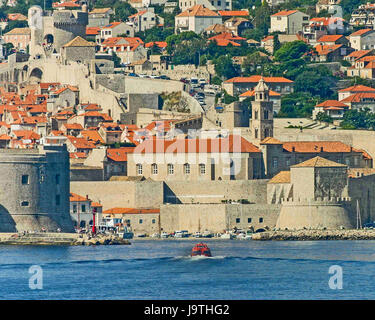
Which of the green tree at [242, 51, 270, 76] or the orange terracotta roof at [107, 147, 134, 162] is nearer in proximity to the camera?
the orange terracotta roof at [107, 147, 134, 162]

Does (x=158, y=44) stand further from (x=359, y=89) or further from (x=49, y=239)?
(x=49, y=239)

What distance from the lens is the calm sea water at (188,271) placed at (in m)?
30.6

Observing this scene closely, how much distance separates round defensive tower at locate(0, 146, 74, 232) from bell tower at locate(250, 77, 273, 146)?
1464 cm

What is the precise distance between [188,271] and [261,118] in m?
26.2

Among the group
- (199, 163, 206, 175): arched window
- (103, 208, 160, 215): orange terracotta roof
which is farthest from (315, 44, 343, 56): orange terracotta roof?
(103, 208, 160, 215): orange terracotta roof

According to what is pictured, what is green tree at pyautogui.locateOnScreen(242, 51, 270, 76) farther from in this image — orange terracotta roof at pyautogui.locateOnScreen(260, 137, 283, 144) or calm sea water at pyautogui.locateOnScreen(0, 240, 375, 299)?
calm sea water at pyautogui.locateOnScreen(0, 240, 375, 299)

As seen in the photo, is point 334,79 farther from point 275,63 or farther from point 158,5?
point 158,5

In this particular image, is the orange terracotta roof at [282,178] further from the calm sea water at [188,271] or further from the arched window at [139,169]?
the arched window at [139,169]

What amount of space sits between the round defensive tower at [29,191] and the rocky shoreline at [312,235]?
9.11 metres

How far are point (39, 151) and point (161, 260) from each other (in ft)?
44.4

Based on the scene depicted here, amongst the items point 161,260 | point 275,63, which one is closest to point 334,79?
point 275,63

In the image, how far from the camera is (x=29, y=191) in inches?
1982

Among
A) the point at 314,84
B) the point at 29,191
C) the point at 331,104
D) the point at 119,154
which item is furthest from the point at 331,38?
the point at 29,191

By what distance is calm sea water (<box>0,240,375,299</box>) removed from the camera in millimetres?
30625
